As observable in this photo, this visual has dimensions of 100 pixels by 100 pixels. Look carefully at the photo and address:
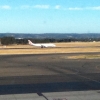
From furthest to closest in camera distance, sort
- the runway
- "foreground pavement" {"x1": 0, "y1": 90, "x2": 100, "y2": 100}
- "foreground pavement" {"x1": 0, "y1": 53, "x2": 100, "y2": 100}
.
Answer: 1. the runway
2. "foreground pavement" {"x1": 0, "y1": 53, "x2": 100, "y2": 100}
3. "foreground pavement" {"x1": 0, "y1": 90, "x2": 100, "y2": 100}

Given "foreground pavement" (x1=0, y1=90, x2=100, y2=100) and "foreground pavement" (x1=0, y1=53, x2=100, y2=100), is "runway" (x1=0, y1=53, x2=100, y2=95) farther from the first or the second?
"foreground pavement" (x1=0, y1=90, x2=100, y2=100)

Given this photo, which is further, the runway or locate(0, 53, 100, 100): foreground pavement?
the runway

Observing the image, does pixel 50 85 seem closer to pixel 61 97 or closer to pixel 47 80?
pixel 47 80

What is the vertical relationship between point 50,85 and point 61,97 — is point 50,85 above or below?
below

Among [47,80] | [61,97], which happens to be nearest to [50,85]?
[47,80]

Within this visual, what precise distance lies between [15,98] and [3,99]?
0.41m

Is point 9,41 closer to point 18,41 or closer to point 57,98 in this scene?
point 18,41

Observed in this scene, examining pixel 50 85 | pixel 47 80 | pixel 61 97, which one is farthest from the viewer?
pixel 47 80

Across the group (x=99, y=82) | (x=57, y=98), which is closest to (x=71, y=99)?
(x=57, y=98)

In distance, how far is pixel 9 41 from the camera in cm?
10106

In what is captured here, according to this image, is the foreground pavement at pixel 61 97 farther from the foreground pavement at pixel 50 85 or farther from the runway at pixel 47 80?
the runway at pixel 47 80

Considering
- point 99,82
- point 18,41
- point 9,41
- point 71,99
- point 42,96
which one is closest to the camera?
point 71,99

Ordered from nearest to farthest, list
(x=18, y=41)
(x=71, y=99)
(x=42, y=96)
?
(x=71, y=99), (x=42, y=96), (x=18, y=41)

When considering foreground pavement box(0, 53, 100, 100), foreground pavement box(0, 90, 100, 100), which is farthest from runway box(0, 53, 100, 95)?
foreground pavement box(0, 90, 100, 100)
